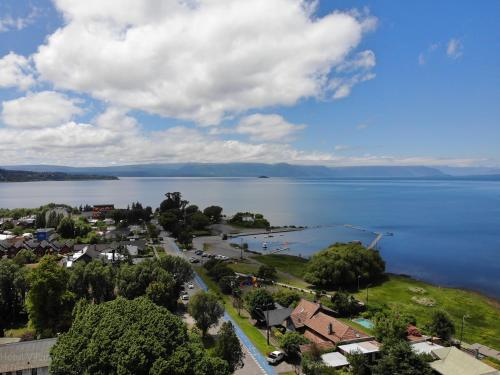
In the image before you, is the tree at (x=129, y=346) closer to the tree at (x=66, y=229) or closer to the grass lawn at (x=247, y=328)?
the grass lawn at (x=247, y=328)

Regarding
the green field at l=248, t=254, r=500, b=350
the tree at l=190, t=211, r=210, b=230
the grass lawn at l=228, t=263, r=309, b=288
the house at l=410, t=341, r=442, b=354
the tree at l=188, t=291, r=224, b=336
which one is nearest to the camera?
the house at l=410, t=341, r=442, b=354

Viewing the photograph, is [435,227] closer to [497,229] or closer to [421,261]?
[497,229]

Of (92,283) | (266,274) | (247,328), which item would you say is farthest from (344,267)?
(92,283)

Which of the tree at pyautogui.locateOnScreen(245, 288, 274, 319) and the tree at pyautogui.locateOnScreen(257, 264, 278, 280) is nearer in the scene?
the tree at pyautogui.locateOnScreen(245, 288, 274, 319)

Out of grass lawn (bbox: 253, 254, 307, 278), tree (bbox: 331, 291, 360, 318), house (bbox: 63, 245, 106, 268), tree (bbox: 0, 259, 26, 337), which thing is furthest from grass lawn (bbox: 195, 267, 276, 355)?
house (bbox: 63, 245, 106, 268)

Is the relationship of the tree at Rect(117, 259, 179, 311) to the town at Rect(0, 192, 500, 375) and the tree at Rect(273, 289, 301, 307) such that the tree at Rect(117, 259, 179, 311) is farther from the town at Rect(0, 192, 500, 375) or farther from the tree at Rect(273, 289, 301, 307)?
the tree at Rect(273, 289, 301, 307)

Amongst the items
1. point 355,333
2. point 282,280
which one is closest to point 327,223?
point 282,280

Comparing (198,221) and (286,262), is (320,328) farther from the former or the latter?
(198,221)

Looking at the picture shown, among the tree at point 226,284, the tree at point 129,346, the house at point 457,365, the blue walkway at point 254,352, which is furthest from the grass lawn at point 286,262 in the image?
the tree at point 129,346
